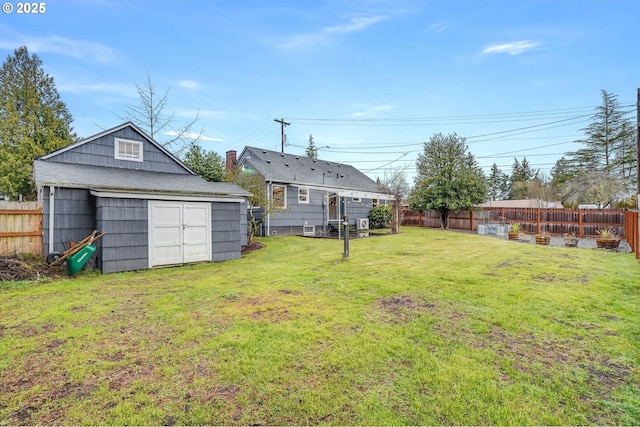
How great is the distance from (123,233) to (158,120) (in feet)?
36.6

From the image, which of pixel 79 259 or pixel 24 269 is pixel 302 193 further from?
pixel 24 269

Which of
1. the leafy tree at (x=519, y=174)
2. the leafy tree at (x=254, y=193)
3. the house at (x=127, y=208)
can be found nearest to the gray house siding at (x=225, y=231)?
the house at (x=127, y=208)

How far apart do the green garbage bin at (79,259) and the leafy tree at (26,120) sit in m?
20.9

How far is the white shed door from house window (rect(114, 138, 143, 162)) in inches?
155

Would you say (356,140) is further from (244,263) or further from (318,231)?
(244,263)

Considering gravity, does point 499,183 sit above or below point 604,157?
above

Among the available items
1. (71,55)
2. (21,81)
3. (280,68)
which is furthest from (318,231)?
(21,81)

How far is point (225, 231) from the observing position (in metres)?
9.93

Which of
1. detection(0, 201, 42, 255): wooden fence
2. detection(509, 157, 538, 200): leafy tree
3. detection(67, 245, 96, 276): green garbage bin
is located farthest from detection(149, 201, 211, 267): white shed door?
detection(509, 157, 538, 200): leafy tree

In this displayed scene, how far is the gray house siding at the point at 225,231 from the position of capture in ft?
31.7

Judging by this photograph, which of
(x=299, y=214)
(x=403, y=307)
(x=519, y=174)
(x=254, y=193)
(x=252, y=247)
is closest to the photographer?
(x=403, y=307)

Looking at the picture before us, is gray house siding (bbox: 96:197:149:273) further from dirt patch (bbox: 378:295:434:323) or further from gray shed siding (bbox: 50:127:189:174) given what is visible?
dirt patch (bbox: 378:295:434:323)

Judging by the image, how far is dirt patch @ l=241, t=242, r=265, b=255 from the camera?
11706mm

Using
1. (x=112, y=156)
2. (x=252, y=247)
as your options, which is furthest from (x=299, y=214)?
(x=112, y=156)
